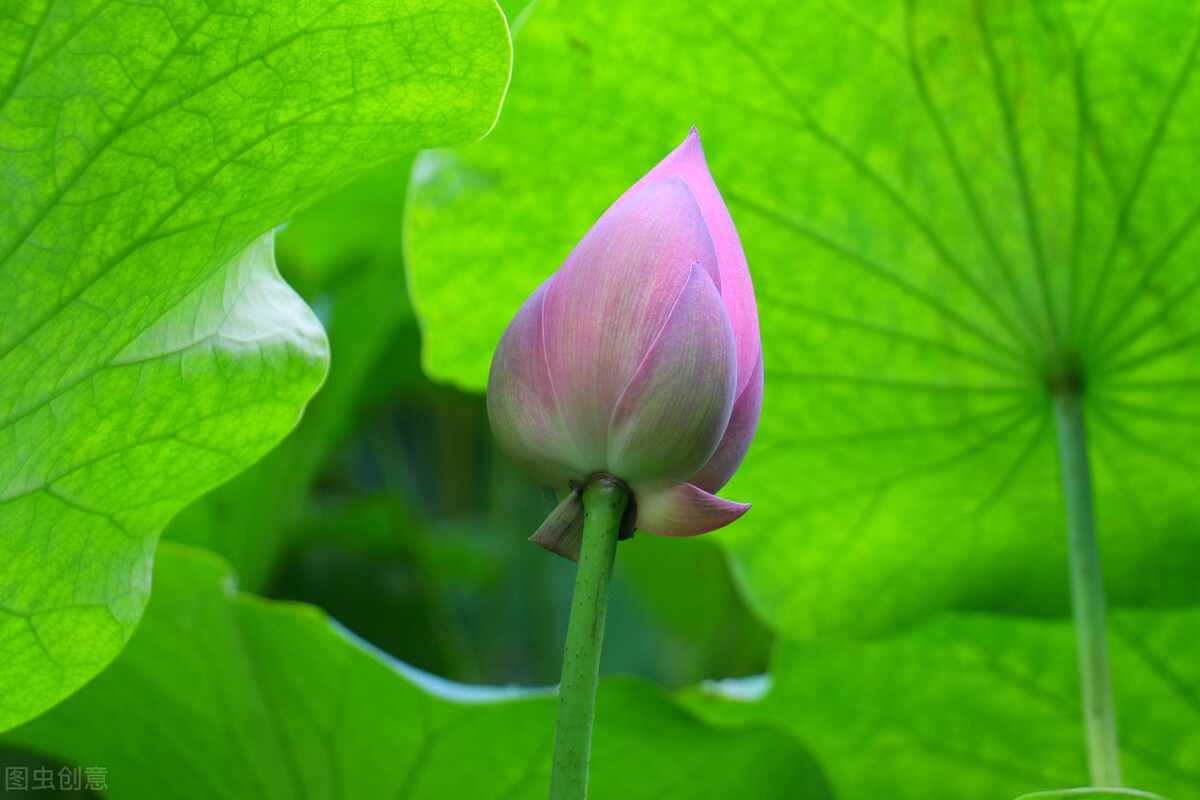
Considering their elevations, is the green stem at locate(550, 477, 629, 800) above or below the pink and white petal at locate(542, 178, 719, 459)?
below

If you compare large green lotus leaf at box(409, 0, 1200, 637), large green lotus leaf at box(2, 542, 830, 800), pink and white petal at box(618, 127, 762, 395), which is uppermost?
large green lotus leaf at box(409, 0, 1200, 637)

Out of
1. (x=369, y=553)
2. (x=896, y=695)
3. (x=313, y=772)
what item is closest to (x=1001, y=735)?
(x=896, y=695)

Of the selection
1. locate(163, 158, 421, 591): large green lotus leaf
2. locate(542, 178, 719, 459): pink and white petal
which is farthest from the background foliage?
locate(163, 158, 421, 591): large green lotus leaf

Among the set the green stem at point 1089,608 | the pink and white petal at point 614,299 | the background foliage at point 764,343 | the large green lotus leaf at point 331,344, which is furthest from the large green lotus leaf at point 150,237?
the large green lotus leaf at point 331,344

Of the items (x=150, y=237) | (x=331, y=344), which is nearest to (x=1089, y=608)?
(x=150, y=237)

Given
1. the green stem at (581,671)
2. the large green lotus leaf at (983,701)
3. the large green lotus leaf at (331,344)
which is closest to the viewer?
the green stem at (581,671)

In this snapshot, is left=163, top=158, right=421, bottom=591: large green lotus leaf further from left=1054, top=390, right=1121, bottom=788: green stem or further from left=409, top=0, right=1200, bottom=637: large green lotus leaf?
left=1054, top=390, right=1121, bottom=788: green stem

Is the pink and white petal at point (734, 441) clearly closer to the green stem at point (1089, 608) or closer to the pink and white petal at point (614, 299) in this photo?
the pink and white petal at point (614, 299)
